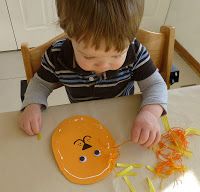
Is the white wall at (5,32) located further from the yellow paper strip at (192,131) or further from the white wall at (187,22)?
the yellow paper strip at (192,131)

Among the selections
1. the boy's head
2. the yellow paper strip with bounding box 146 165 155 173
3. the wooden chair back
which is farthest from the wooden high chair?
the yellow paper strip with bounding box 146 165 155 173

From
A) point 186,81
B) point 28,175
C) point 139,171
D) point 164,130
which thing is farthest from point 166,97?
point 186,81

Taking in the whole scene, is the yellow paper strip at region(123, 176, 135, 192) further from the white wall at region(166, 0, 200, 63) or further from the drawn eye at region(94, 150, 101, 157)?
the white wall at region(166, 0, 200, 63)

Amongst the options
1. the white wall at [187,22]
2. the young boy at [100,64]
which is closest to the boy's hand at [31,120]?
the young boy at [100,64]

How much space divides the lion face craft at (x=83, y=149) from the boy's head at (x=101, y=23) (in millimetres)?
164

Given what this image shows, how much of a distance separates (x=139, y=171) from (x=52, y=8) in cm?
154

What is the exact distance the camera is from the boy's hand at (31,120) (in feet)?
1.94

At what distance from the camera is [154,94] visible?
25.9 inches

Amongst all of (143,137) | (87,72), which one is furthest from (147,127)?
(87,72)

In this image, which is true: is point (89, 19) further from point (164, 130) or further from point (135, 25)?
point (164, 130)

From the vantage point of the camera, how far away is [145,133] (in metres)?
0.57

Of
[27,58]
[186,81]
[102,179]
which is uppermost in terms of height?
[27,58]

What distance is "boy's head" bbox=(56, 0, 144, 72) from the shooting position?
490 mm

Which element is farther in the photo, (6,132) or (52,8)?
(52,8)
